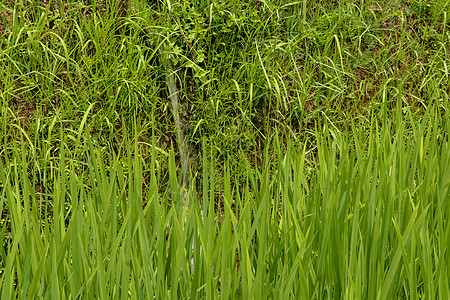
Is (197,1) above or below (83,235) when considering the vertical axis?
above

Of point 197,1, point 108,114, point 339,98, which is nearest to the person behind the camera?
point 108,114

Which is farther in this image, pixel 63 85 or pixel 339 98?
pixel 339 98

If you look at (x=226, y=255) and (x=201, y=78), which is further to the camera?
(x=201, y=78)

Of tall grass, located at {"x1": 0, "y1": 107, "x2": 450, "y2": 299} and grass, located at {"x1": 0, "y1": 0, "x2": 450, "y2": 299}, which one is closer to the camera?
tall grass, located at {"x1": 0, "y1": 107, "x2": 450, "y2": 299}

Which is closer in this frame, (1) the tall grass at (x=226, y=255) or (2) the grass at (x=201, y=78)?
(1) the tall grass at (x=226, y=255)

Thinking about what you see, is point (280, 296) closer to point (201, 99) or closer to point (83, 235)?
point (83, 235)

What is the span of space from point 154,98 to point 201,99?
247 mm

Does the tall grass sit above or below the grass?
below

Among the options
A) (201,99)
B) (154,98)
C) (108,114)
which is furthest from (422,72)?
(108,114)

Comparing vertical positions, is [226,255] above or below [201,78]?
below

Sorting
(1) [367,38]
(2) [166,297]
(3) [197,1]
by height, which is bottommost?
(2) [166,297]

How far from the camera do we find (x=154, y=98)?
8.16 ft

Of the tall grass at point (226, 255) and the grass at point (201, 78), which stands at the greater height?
the grass at point (201, 78)

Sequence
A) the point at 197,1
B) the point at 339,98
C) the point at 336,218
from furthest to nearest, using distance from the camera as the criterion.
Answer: the point at 339,98
the point at 197,1
the point at 336,218
